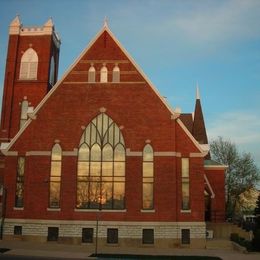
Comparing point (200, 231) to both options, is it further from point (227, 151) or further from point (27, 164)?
point (227, 151)

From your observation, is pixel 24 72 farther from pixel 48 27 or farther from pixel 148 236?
pixel 148 236

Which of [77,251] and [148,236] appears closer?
[77,251]

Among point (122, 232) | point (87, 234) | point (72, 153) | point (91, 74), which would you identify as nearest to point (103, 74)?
point (91, 74)

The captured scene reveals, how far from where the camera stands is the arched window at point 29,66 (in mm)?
47969

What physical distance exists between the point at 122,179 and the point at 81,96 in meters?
8.52

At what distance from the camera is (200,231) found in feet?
119

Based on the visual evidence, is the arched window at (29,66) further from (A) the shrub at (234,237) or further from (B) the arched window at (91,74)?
(A) the shrub at (234,237)

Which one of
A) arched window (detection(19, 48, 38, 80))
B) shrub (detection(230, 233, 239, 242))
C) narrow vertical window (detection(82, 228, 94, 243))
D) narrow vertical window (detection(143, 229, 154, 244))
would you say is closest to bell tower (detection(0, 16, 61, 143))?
arched window (detection(19, 48, 38, 80))

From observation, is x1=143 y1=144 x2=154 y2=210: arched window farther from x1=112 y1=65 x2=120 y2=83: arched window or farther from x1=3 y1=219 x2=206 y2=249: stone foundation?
x1=112 y1=65 x2=120 y2=83: arched window

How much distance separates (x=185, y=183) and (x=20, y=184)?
1480cm

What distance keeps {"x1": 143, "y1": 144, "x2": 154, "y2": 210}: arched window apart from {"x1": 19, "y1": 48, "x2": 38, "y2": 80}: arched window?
17.6m

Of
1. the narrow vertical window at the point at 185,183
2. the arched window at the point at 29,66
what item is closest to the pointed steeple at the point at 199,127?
the narrow vertical window at the point at 185,183

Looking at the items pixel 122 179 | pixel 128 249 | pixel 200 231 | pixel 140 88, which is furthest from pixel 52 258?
pixel 140 88

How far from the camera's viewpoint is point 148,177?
37469 mm
